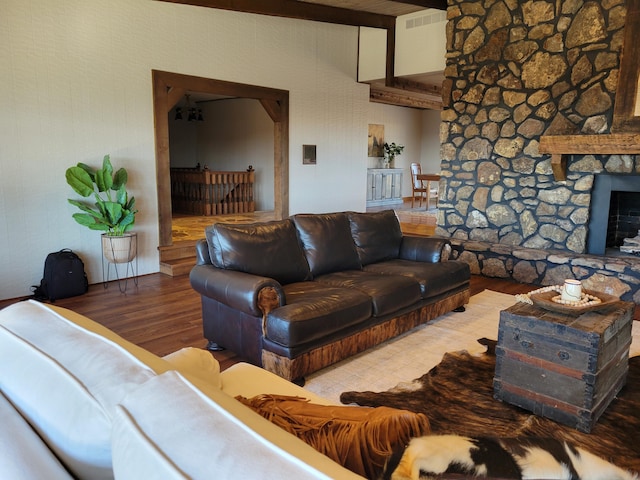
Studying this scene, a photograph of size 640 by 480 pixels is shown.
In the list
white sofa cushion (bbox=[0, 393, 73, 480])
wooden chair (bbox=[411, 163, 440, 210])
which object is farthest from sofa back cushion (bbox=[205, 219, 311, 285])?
wooden chair (bbox=[411, 163, 440, 210])

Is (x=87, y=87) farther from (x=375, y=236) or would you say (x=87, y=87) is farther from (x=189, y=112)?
(x=189, y=112)

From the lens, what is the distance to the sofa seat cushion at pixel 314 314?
8.75 ft

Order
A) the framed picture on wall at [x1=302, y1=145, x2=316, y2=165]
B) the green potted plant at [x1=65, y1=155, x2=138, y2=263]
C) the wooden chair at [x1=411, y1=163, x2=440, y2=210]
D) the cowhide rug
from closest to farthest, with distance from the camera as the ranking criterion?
the cowhide rug
the green potted plant at [x1=65, y1=155, x2=138, y2=263]
the framed picture on wall at [x1=302, y1=145, x2=316, y2=165]
the wooden chair at [x1=411, y1=163, x2=440, y2=210]

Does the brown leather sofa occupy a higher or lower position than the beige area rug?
higher

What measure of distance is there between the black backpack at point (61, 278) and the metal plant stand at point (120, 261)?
0.96 ft

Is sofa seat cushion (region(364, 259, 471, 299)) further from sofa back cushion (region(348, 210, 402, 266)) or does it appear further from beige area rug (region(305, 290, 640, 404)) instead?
beige area rug (region(305, 290, 640, 404))

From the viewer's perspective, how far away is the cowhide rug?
2238 mm

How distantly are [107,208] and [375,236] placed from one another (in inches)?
107

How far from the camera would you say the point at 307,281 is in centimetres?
351

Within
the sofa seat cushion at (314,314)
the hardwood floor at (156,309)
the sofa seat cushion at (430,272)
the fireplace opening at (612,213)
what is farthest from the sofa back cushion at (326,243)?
the fireplace opening at (612,213)

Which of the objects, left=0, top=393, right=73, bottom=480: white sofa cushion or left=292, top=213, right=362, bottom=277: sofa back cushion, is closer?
left=0, top=393, right=73, bottom=480: white sofa cushion

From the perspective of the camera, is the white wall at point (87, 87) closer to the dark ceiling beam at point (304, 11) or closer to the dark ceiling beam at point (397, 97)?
the dark ceiling beam at point (304, 11)

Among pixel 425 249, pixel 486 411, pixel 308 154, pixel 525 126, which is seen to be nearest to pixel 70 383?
→ pixel 486 411

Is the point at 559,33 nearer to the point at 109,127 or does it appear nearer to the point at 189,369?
the point at 109,127
